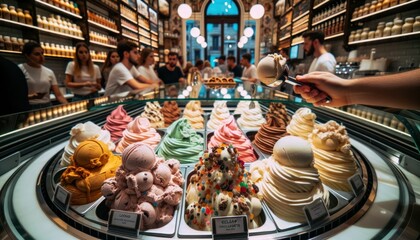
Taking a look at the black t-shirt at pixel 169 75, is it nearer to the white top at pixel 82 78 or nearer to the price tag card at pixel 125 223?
the white top at pixel 82 78

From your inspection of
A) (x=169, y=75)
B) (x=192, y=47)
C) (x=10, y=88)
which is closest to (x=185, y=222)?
(x=10, y=88)

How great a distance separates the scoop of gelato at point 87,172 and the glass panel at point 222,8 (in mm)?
12333

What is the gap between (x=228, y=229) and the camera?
823 millimetres

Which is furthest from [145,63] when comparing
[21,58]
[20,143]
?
[20,143]

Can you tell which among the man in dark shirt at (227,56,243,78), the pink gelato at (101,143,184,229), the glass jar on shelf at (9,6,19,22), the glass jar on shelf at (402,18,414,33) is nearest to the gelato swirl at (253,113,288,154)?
the pink gelato at (101,143,184,229)

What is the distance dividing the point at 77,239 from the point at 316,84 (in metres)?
1.09

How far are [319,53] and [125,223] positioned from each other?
3.41 meters

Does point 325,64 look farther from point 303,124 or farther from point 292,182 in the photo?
point 292,182

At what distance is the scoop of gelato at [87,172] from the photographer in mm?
1038

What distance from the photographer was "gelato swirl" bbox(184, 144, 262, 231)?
3.11ft

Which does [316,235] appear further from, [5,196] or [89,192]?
[5,196]

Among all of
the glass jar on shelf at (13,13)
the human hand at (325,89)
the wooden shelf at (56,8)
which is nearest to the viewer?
the human hand at (325,89)

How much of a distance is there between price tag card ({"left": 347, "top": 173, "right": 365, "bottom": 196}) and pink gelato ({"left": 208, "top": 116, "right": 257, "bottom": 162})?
636 millimetres

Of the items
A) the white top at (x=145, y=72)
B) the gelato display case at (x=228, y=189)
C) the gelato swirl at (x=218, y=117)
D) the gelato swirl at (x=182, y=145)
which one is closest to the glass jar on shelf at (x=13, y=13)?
the white top at (x=145, y=72)
